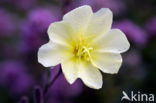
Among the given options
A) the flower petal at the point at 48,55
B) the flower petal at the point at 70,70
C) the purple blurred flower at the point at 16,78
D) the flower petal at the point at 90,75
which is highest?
the flower petal at the point at 48,55

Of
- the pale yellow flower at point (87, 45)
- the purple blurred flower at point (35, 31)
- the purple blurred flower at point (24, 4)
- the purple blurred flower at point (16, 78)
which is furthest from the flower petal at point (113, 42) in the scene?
the purple blurred flower at point (24, 4)

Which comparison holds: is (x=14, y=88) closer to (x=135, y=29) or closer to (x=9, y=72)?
(x=9, y=72)

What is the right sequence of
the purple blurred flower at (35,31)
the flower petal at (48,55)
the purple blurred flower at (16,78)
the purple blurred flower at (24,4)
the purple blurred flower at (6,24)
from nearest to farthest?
the flower petal at (48,55)
the purple blurred flower at (35,31)
the purple blurred flower at (16,78)
the purple blurred flower at (6,24)
the purple blurred flower at (24,4)

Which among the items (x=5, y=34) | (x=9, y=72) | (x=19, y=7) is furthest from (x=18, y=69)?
(x=19, y=7)

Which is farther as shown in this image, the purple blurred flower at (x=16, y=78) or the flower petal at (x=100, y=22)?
the purple blurred flower at (x=16, y=78)

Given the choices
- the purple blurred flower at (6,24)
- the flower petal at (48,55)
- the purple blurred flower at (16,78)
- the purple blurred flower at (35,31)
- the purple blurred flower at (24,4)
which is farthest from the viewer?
the purple blurred flower at (24,4)

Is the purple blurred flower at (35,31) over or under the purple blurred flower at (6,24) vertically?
over

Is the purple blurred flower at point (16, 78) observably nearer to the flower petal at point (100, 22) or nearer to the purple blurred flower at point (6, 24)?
the purple blurred flower at point (6, 24)

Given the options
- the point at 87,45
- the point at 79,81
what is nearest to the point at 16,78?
the point at 79,81
